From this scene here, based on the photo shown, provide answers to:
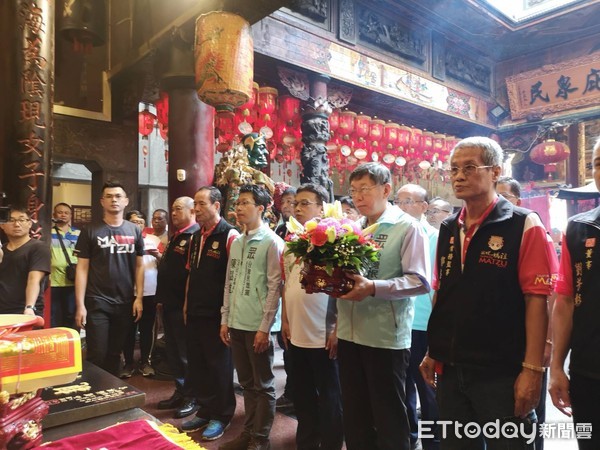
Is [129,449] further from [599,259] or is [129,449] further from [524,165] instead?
[524,165]

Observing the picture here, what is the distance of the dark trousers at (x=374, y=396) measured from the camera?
209 centimetres

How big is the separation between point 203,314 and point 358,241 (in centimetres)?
166

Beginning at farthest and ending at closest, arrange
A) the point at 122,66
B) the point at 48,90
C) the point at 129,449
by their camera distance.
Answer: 1. the point at 122,66
2. the point at 48,90
3. the point at 129,449

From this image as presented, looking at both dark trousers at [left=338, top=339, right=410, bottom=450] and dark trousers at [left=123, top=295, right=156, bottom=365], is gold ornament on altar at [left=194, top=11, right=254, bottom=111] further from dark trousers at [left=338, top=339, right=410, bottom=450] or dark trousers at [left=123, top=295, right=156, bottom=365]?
dark trousers at [left=338, top=339, right=410, bottom=450]

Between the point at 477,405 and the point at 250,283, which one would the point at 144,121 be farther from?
the point at 477,405

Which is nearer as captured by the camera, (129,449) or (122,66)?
(129,449)

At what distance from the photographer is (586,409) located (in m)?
1.57

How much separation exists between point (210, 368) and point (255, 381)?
1.69 ft

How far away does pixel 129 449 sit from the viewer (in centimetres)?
134

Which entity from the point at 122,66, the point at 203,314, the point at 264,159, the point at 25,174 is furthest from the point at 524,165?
the point at 25,174

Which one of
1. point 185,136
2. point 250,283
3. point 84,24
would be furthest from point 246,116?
point 250,283

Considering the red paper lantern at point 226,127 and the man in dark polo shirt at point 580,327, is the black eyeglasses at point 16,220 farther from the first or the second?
the red paper lantern at point 226,127

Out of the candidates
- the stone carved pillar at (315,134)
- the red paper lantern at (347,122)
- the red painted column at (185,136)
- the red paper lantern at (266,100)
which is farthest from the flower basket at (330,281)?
the red paper lantern at (347,122)

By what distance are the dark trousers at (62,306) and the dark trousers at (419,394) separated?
13.1 feet
